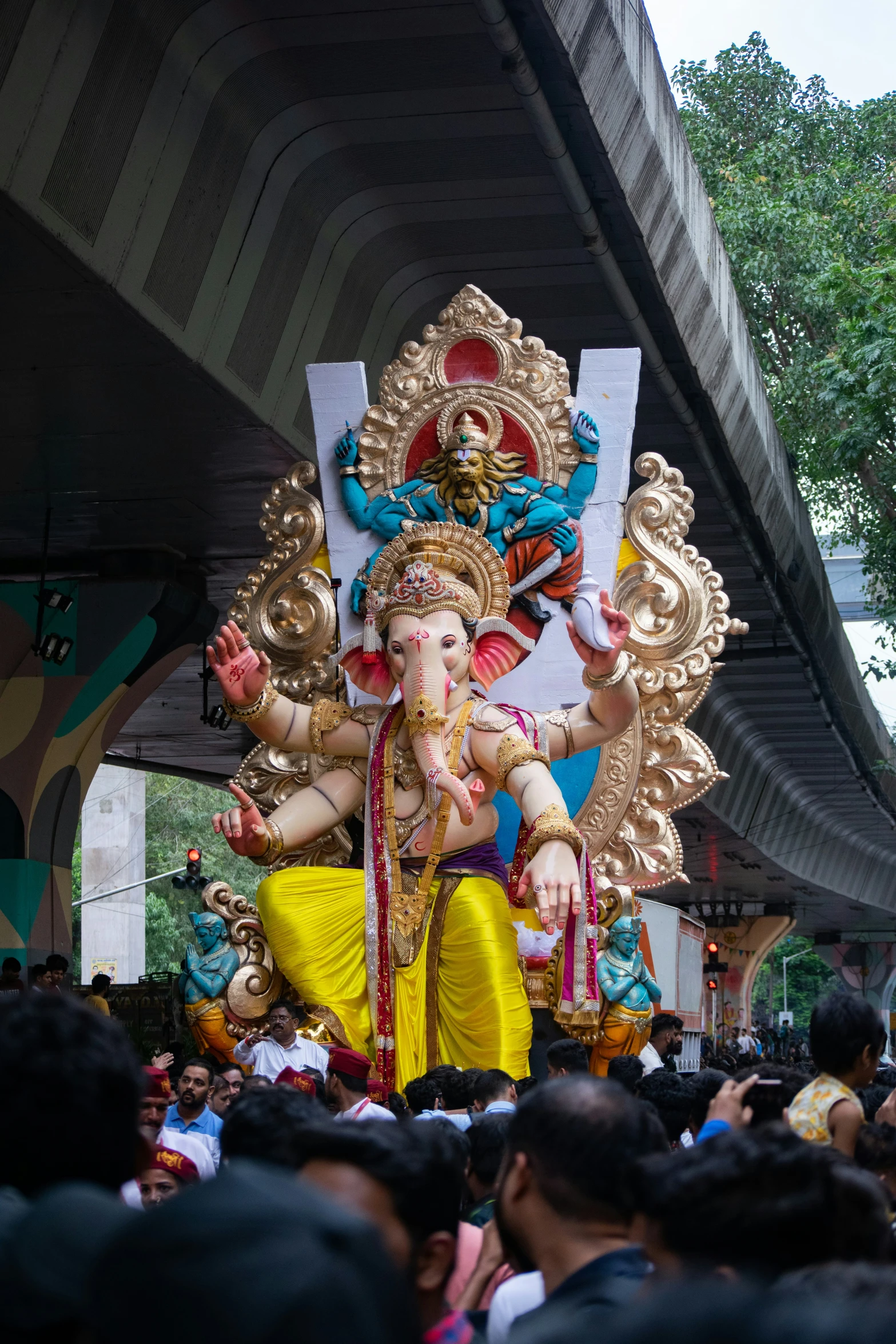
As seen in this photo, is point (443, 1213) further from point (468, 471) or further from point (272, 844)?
point (468, 471)

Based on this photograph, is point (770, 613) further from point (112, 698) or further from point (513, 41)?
point (513, 41)

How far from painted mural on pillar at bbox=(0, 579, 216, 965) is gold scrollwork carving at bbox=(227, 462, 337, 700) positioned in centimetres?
480

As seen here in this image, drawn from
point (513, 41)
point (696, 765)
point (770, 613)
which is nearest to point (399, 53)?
point (513, 41)

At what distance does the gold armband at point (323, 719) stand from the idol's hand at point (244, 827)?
19.5 inches

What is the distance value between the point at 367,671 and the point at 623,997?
2.21 m

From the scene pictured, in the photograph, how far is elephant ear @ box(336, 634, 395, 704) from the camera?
9.12 m

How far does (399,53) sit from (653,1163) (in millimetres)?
8142

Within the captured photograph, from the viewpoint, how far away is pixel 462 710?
8820 millimetres

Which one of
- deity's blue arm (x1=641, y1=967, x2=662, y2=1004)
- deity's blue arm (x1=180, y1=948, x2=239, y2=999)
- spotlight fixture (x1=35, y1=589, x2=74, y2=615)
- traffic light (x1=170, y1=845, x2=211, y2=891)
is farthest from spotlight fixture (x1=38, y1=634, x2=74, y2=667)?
deity's blue arm (x1=641, y1=967, x2=662, y2=1004)

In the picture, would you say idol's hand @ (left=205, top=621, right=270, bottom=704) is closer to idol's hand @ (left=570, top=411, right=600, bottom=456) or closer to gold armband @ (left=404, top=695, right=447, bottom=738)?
gold armband @ (left=404, top=695, right=447, bottom=738)

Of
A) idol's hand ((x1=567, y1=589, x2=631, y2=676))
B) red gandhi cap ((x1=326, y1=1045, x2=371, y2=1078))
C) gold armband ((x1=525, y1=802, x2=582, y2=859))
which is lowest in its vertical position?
red gandhi cap ((x1=326, y1=1045, x2=371, y2=1078))

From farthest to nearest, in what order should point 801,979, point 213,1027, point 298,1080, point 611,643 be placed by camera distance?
point 801,979 → point 213,1027 → point 611,643 → point 298,1080

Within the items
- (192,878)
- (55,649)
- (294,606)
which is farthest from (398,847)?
(192,878)

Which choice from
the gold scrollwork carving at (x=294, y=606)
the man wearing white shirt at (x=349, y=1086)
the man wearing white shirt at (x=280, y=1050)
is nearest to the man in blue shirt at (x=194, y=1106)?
the man wearing white shirt at (x=349, y=1086)
